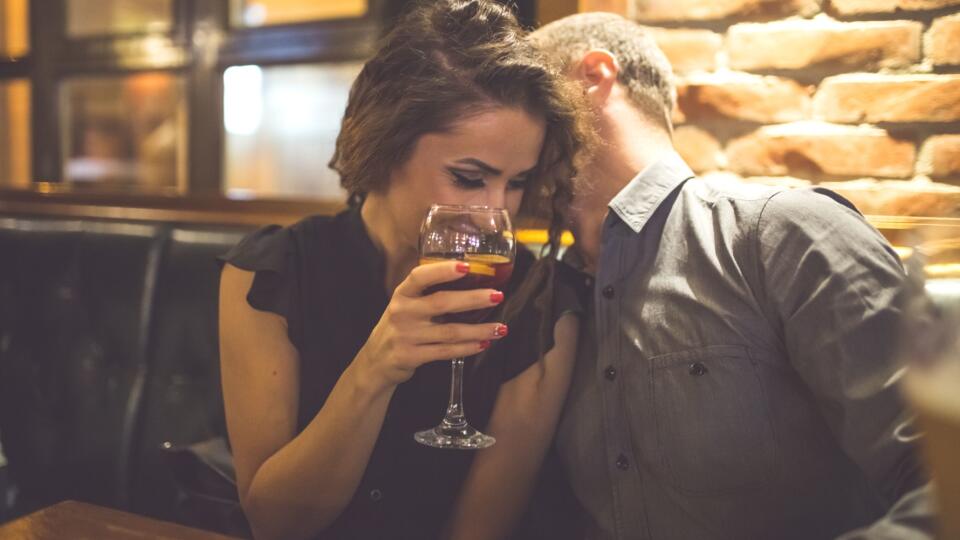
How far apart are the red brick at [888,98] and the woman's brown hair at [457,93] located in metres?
0.58

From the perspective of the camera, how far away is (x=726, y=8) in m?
1.71

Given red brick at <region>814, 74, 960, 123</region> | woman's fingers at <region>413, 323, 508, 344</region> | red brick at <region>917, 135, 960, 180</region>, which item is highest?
red brick at <region>814, 74, 960, 123</region>

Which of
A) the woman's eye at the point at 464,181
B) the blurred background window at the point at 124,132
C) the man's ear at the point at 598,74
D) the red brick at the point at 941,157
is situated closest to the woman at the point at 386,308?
the woman's eye at the point at 464,181

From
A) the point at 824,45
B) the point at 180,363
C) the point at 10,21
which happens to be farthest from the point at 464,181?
the point at 10,21

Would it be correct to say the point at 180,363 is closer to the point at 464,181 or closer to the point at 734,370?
the point at 464,181

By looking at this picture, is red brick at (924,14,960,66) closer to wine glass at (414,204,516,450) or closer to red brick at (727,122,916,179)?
red brick at (727,122,916,179)

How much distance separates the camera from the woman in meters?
1.32

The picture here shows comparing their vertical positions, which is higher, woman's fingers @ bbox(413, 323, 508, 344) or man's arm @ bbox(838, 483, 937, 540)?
woman's fingers @ bbox(413, 323, 508, 344)

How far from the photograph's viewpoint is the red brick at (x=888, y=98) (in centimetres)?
151

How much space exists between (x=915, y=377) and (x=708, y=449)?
849 millimetres

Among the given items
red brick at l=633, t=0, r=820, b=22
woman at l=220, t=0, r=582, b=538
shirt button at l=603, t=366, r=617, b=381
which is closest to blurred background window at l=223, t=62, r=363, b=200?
red brick at l=633, t=0, r=820, b=22

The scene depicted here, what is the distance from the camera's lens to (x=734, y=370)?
4.03ft

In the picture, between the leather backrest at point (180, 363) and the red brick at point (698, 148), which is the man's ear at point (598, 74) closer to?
the red brick at point (698, 148)

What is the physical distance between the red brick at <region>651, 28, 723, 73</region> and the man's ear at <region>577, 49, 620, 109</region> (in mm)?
353
